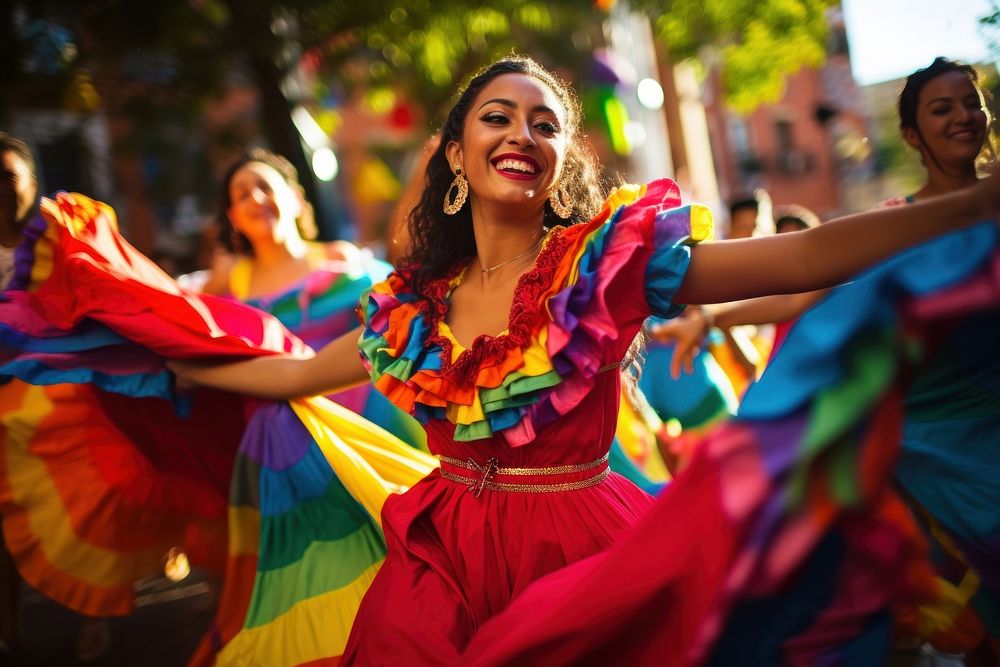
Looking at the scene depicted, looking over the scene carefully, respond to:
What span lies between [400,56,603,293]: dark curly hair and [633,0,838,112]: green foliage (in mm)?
4797

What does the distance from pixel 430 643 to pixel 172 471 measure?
184 centimetres

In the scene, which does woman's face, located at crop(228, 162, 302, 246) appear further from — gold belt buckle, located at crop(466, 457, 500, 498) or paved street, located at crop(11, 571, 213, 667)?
gold belt buckle, located at crop(466, 457, 500, 498)

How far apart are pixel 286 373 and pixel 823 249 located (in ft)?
5.65

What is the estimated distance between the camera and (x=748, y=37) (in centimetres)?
826

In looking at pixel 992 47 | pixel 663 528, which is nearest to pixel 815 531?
pixel 663 528

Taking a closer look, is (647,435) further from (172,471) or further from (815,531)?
(815,531)

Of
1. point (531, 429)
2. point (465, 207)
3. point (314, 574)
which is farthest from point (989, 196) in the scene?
point (314, 574)

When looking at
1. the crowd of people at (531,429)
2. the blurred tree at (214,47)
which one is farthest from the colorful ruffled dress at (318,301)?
the blurred tree at (214,47)

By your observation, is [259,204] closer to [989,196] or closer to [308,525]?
[308,525]

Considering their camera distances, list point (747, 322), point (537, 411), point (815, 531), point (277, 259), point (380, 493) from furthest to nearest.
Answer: point (277, 259)
point (747, 322)
point (380, 493)
point (537, 411)
point (815, 531)

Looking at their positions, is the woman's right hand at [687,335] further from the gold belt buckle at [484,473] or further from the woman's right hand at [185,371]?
the woman's right hand at [185,371]

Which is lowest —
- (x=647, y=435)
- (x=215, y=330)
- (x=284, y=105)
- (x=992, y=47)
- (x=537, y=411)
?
(x=647, y=435)

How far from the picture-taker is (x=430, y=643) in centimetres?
215

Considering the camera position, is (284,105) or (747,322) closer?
(747,322)
